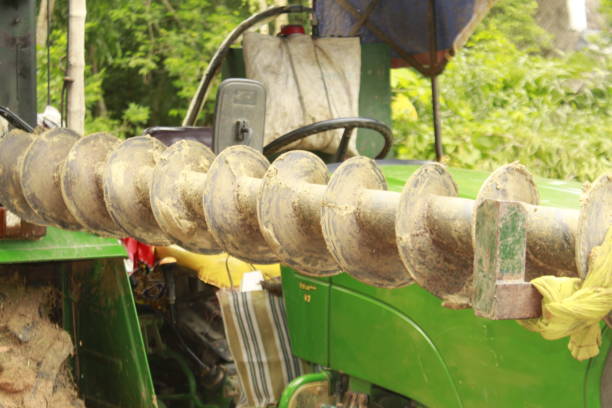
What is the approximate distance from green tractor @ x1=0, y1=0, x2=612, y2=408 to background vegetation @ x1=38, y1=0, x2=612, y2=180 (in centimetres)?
286

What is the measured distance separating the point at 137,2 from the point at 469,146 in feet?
16.6

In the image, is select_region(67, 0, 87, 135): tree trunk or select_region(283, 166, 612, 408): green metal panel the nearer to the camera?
select_region(283, 166, 612, 408): green metal panel

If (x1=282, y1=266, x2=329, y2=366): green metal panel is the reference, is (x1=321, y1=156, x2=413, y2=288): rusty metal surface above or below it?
above

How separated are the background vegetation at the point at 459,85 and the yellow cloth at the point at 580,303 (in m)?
5.47

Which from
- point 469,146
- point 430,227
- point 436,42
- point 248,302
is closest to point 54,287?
point 248,302

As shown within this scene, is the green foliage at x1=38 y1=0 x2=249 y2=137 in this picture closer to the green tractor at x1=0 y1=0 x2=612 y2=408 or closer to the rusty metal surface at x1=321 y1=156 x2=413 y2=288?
the green tractor at x1=0 y1=0 x2=612 y2=408

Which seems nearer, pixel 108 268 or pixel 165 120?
pixel 108 268

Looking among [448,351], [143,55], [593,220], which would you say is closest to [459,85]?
[143,55]

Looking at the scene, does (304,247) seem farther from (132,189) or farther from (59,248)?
(59,248)

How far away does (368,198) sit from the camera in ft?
4.46

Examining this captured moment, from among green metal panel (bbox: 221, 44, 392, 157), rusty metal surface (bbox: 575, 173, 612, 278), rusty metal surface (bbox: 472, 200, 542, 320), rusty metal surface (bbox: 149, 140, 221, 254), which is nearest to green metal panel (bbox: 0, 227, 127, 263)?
rusty metal surface (bbox: 149, 140, 221, 254)

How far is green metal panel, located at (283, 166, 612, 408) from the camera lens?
2.07 meters

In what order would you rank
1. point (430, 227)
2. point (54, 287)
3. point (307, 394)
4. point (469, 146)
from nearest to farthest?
point (430, 227), point (307, 394), point (54, 287), point (469, 146)

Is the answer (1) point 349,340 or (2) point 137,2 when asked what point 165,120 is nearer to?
(2) point 137,2
